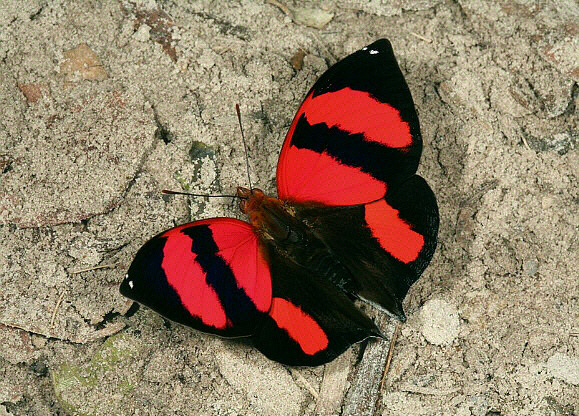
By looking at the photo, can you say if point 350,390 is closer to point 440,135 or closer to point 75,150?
point 440,135

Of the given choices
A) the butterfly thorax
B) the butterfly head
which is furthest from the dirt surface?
the butterfly thorax

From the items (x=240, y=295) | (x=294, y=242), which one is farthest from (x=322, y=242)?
(x=240, y=295)

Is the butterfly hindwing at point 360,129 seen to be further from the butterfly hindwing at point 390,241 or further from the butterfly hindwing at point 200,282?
the butterfly hindwing at point 200,282

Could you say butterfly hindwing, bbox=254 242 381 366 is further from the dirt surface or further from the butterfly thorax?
the dirt surface

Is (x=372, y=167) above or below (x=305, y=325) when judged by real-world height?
above

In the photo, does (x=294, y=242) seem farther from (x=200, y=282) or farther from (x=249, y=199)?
(x=200, y=282)
